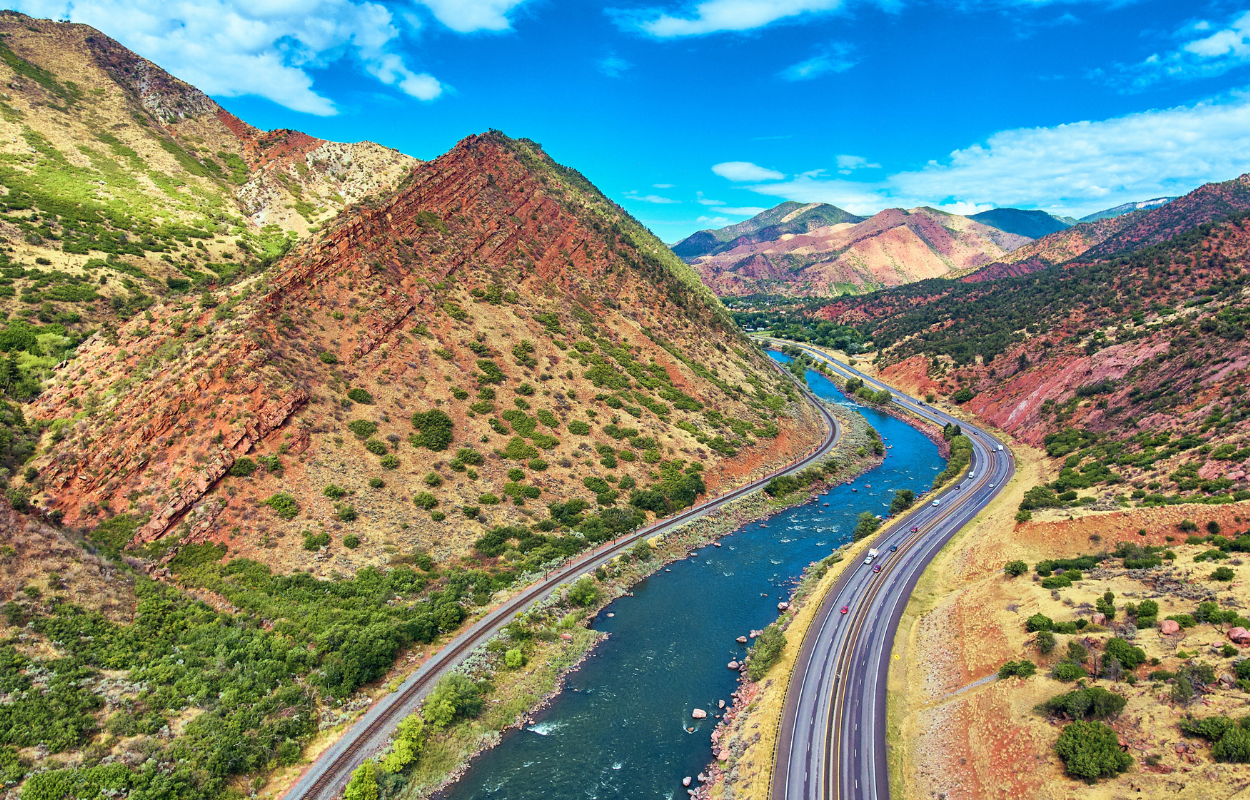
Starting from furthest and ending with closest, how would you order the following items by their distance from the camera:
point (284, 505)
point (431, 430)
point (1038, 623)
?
point (431, 430), point (284, 505), point (1038, 623)

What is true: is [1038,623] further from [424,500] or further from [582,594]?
[424,500]

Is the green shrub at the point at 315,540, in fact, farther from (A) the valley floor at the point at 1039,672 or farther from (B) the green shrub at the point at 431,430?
(A) the valley floor at the point at 1039,672

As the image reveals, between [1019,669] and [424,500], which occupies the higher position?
[424,500]

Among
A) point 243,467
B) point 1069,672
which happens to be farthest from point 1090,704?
point 243,467

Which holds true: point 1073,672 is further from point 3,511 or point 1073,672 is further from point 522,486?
point 3,511

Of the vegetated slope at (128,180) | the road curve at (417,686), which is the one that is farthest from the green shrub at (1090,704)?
the vegetated slope at (128,180)
